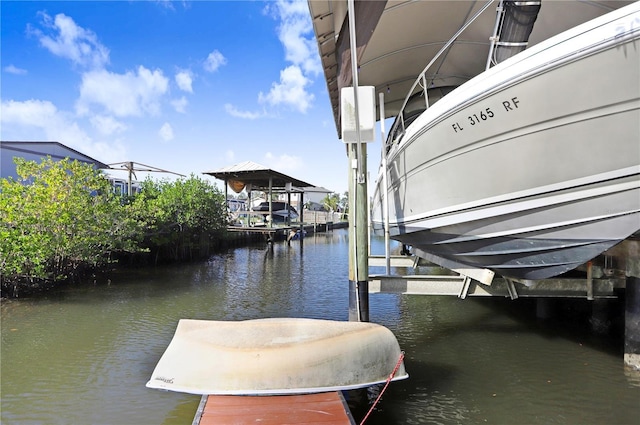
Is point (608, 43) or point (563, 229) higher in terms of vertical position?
point (608, 43)

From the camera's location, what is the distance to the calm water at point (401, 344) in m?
4.23

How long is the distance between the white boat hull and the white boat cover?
5.67 feet

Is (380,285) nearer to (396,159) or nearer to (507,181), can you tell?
(396,159)

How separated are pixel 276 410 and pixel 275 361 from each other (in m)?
0.38

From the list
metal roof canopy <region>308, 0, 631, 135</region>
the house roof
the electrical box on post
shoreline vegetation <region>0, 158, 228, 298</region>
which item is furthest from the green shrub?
the electrical box on post

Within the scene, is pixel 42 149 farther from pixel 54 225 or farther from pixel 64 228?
pixel 54 225

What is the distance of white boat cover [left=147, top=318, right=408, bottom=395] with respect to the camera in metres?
3.38

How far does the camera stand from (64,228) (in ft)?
32.3

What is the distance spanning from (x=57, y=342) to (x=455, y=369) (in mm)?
5916

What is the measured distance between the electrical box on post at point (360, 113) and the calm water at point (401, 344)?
298cm

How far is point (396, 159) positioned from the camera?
574cm

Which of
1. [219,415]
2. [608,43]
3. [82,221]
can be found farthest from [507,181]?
[82,221]

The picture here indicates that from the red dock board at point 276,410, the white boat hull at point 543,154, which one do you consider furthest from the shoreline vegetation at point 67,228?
the white boat hull at point 543,154

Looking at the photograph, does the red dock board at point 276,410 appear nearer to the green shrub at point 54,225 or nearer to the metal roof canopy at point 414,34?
the metal roof canopy at point 414,34
